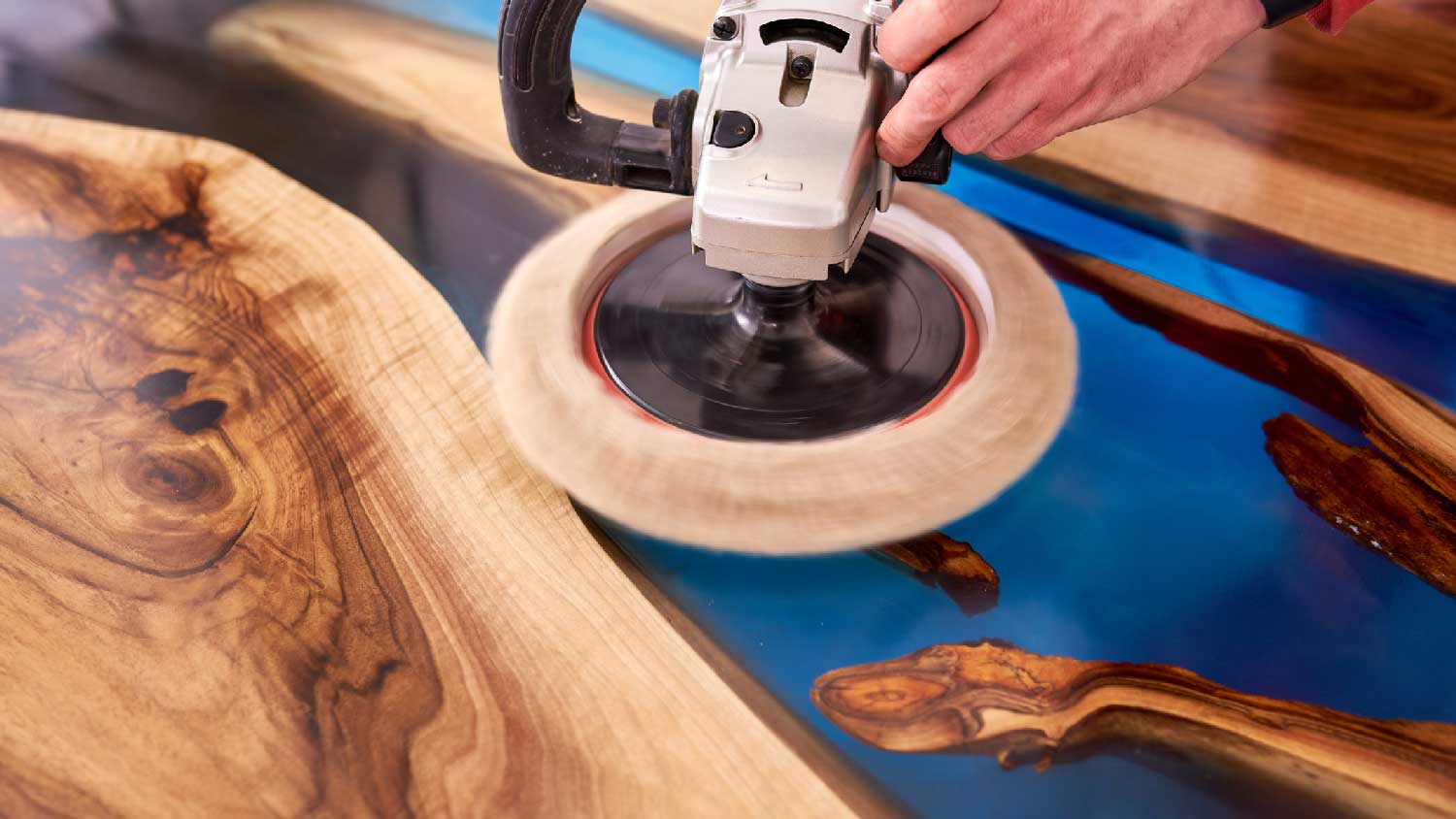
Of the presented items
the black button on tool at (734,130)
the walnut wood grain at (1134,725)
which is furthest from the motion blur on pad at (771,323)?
the walnut wood grain at (1134,725)

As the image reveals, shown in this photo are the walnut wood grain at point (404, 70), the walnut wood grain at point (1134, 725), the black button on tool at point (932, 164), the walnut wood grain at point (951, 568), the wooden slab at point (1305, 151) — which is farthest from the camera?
the walnut wood grain at point (404, 70)

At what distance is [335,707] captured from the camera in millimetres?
664

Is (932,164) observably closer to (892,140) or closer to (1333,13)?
(892,140)

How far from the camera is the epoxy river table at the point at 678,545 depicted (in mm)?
636

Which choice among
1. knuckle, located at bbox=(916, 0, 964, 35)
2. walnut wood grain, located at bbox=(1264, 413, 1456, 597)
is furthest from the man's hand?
walnut wood grain, located at bbox=(1264, 413, 1456, 597)

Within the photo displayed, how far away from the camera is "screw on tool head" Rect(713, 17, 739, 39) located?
0.82m

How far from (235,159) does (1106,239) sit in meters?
0.96

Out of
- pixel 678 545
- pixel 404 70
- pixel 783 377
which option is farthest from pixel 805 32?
pixel 404 70

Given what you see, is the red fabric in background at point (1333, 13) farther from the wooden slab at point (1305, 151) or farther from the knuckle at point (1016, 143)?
the knuckle at point (1016, 143)

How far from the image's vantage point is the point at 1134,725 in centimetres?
65

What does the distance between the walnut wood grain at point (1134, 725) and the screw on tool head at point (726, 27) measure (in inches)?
19.7

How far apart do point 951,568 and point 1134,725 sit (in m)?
0.16

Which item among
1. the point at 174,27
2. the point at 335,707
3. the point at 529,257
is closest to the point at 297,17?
the point at 174,27

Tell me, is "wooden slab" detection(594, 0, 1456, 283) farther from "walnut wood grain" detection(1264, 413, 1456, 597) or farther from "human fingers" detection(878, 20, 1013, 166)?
"human fingers" detection(878, 20, 1013, 166)
